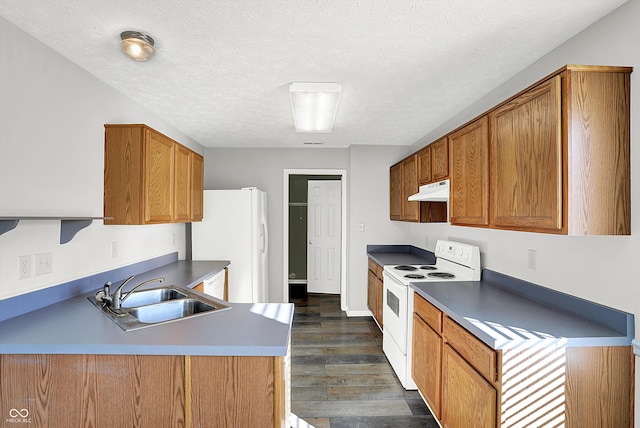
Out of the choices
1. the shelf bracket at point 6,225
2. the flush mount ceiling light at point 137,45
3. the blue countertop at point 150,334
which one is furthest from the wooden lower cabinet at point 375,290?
the shelf bracket at point 6,225

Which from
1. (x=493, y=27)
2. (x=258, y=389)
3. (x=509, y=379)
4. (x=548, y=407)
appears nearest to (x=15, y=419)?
(x=258, y=389)

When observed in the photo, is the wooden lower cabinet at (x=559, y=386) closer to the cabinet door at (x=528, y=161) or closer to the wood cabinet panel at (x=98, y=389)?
the cabinet door at (x=528, y=161)

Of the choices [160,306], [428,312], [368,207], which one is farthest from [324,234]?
[160,306]

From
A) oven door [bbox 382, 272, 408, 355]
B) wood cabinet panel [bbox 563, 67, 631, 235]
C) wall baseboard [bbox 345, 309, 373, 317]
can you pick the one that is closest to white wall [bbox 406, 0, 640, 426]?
wood cabinet panel [bbox 563, 67, 631, 235]

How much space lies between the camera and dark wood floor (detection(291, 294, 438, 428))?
2369 mm

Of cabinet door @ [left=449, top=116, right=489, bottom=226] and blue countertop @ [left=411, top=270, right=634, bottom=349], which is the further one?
cabinet door @ [left=449, top=116, right=489, bottom=226]

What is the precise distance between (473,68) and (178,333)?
2.22 meters

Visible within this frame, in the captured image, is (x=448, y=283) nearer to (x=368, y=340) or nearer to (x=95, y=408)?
(x=368, y=340)

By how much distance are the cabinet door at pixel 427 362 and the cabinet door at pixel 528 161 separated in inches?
35.1

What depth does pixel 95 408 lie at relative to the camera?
56.9 inches

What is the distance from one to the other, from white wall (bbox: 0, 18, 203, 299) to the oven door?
2230 millimetres

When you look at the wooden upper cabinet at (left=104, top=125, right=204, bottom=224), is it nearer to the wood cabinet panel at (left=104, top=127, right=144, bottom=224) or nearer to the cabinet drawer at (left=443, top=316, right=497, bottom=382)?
the wood cabinet panel at (left=104, top=127, right=144, bottom=224)

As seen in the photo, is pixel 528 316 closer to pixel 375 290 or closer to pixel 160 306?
pixel 160 306

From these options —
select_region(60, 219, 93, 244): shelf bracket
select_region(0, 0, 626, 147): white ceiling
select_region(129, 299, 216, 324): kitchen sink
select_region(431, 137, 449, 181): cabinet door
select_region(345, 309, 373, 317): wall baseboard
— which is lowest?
select_region(345, 309, 373, 317): wall baseboard
